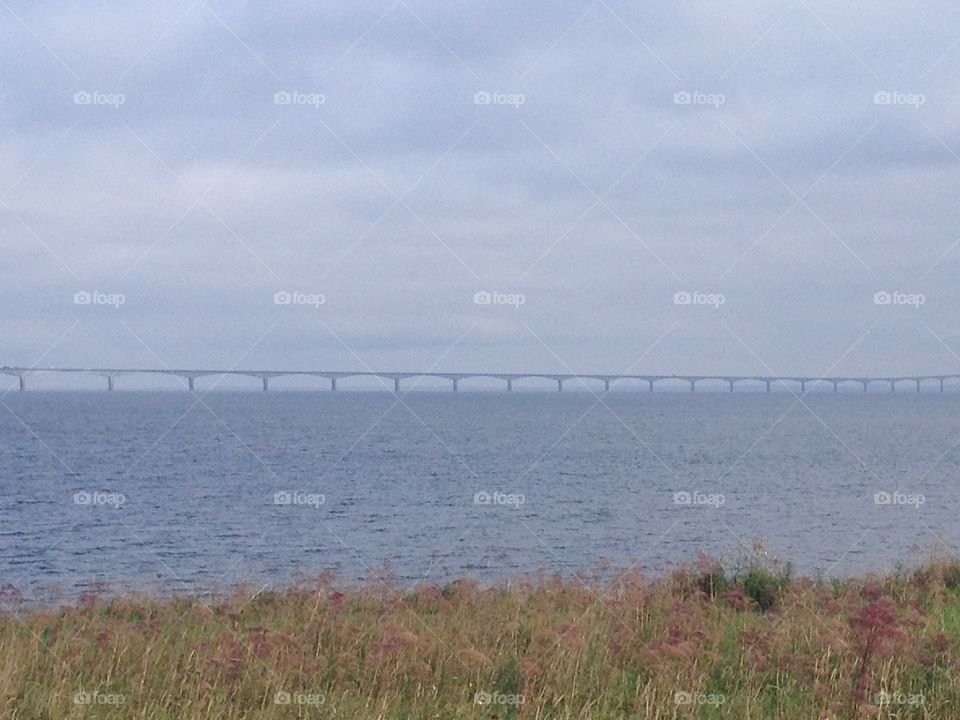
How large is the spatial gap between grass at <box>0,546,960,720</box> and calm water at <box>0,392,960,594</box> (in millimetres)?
7702

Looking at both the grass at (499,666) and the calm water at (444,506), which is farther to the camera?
the calm water at (444,506)

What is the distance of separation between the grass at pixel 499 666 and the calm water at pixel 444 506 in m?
7.70

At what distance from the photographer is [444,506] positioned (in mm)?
42031

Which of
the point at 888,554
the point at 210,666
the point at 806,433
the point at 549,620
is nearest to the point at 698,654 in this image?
the point at 549,620

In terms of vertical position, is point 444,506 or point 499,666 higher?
point 444,506

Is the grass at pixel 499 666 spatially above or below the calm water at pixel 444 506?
below

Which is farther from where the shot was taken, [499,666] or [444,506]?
[444,506]

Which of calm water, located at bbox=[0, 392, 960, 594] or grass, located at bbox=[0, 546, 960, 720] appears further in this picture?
calm water, located at bbox=[0, 392, 960, 594]

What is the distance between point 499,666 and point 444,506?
109 ft

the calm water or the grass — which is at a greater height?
the calm water

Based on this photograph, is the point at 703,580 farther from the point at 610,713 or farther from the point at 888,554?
the point at 888,554

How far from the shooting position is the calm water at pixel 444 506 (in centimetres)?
2873

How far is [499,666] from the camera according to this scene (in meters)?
9.05

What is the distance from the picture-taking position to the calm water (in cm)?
2873
